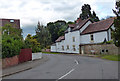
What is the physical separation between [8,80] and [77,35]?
30633 millimetres

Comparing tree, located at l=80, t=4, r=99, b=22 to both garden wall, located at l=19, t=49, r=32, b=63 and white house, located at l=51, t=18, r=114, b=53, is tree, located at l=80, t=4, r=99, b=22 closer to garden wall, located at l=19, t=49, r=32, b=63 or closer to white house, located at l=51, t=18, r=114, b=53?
white house, located at l=51, t=18, r=114, b=53

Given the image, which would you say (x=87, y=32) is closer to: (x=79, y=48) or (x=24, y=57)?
(x=79, y=48)

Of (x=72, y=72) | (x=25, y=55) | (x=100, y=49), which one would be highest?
(x=100, y=49)

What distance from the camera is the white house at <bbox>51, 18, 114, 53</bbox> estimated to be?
104 feet

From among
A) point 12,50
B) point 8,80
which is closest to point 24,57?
point 12,50

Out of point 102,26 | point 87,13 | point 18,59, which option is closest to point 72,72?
point 18,59

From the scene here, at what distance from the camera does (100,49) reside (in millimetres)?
30844

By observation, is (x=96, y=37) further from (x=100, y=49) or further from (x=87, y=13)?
(x=87, y=13)

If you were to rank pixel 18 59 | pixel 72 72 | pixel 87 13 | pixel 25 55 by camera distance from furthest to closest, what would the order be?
pixel 87 13 → pixel 25 55 → pixel 18 59 → pixel 72 72

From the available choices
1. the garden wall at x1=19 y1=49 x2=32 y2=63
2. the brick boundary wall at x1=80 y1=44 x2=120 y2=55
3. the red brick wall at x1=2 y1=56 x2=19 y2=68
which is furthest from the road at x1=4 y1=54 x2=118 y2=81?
the brick boundary wall at x1=80 y1=44 x2=120 y2=55

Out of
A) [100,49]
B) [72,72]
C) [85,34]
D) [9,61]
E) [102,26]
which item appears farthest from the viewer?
[85,34]

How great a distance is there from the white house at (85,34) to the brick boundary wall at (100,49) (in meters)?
1.47

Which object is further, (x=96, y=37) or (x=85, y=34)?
(x=85, y=34)

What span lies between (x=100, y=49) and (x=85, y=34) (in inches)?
284
